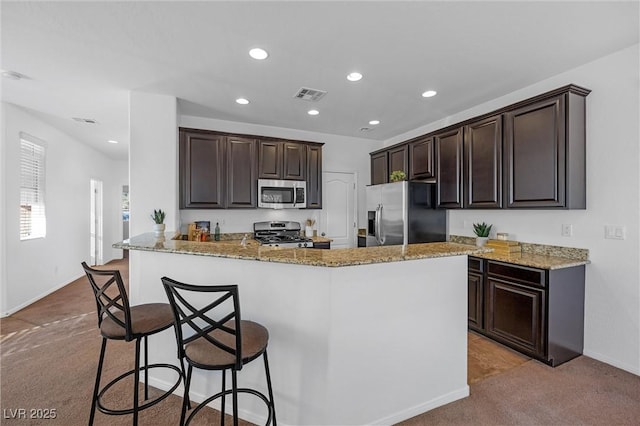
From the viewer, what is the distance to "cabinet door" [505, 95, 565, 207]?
2.69 m

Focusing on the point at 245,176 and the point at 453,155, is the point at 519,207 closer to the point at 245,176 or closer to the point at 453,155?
the point at 453,155

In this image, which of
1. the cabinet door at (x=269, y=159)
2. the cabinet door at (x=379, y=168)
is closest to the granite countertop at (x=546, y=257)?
the cabinet door at (x=379, y=168)

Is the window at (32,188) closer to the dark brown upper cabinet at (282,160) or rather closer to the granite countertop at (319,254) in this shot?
the dark brown upper cabinet at (282,160)

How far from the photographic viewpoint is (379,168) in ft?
17.0

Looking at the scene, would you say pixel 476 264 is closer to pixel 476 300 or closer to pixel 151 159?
pixel 476 300

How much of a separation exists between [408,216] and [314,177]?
1.63 meters

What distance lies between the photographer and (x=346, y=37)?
227cm

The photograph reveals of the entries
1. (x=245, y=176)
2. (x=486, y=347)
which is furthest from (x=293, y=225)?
(x=486, y=347)

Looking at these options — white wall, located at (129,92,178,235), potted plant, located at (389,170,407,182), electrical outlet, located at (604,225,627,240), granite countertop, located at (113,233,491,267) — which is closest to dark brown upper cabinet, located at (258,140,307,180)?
white wall, located at (129,92,178,235)

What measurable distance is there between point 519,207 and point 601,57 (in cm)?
148

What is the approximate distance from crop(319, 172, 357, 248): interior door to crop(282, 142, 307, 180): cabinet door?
0.71 metres

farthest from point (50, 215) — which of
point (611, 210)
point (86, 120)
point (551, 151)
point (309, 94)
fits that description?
point (611, 210)

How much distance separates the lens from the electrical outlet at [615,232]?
2547mm

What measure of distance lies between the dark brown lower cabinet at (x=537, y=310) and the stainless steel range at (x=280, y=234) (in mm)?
2445
